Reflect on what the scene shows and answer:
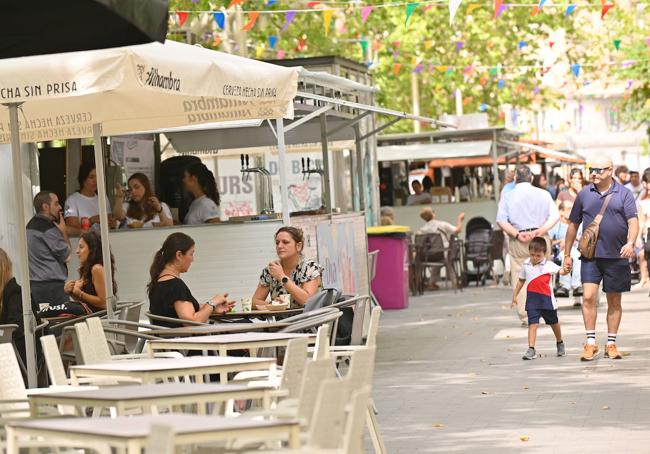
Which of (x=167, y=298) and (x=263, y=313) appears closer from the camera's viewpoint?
(x=167, y=298)

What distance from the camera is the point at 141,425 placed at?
556 cm

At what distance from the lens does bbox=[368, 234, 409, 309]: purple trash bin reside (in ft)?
74.0

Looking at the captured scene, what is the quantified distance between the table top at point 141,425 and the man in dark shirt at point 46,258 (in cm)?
701

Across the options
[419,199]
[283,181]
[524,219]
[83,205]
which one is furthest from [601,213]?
[419,199]

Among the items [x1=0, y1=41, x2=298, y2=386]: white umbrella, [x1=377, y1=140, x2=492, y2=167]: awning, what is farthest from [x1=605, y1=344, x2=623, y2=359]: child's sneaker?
[x1=377, y1=140, x2=492, y2=167]: awning

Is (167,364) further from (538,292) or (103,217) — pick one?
(538,292)

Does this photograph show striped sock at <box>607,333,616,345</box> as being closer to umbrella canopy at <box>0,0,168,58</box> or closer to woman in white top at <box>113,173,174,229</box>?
woman in white top at <box>113,173,174,229</box>

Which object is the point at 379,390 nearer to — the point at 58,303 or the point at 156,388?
the point at 58,303

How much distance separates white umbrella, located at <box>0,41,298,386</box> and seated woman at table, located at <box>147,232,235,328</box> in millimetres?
665

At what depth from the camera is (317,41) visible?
120ft

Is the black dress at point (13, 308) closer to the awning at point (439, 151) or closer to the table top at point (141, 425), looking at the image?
the table top at point (141, 425)

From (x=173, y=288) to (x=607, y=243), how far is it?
16.1 feet

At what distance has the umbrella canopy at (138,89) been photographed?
30.1 feet

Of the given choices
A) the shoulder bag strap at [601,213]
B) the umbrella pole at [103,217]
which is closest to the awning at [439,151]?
the shoulder bag strap at [601,213]
